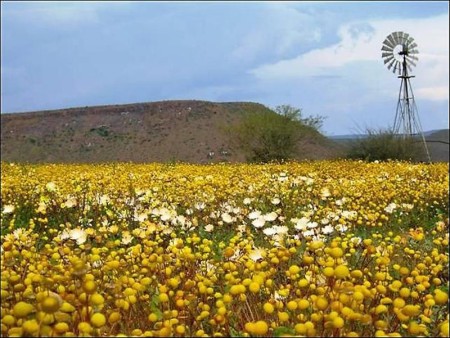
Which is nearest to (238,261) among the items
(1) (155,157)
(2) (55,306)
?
(2) (55,306)

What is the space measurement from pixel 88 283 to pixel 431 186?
32.0ft

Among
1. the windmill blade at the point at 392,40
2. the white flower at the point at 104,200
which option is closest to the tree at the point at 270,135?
the windmill blade at the point at 392,40

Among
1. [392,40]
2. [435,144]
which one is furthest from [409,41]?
[435,144]

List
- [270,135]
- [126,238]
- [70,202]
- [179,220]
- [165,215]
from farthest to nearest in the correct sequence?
[270,135]
[70,202]
[179,220]
[165,215]
[126,238]

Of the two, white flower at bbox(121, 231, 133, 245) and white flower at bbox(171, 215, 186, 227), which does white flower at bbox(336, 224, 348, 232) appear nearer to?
white flower at bbox(171, 215, 186, 227)

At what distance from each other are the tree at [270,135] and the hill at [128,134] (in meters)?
32.2

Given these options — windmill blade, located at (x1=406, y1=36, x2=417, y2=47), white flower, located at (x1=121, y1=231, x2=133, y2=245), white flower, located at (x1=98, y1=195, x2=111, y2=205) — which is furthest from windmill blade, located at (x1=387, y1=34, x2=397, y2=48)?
white flower, located at (x1=121, y1=231, x2=133, y2=245)

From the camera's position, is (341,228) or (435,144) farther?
(435,144)

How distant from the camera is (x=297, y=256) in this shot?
510 cm

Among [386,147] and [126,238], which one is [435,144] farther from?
[126,238]

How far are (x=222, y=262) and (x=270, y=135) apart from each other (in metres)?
24.5

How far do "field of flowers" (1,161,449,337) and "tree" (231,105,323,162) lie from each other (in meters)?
13.5

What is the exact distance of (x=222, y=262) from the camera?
4.18m

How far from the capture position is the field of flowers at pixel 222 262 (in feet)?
8.61
